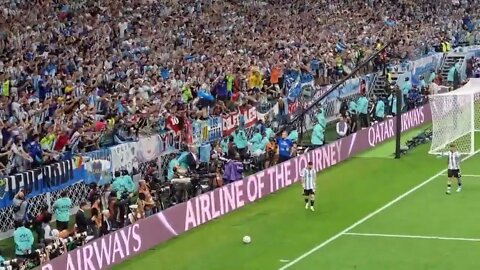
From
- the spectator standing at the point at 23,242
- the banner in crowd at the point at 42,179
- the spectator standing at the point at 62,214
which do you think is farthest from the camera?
the banner in crowd at the point at 42,179

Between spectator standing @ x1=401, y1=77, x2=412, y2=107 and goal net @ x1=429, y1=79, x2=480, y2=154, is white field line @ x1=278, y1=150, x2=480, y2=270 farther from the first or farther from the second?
spectator standing @ x1=401, y1=77, x2=412, y2=107

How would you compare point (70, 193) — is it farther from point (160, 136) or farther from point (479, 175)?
point (479, 175)

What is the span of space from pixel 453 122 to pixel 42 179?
18.3 metres

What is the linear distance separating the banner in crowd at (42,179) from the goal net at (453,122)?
15479mm

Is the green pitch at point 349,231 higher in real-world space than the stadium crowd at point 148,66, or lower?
lower

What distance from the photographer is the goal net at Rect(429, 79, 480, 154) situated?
38.3 m

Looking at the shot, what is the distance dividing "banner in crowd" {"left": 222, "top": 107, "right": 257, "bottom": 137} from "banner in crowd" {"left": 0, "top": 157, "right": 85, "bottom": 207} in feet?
27.1

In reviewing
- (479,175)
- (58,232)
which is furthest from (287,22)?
(58,232)

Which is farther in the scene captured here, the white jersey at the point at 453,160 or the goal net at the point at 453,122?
the goal net at the point at 453,122

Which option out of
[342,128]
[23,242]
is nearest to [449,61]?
[342,128]

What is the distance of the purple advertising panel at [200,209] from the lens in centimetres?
2236

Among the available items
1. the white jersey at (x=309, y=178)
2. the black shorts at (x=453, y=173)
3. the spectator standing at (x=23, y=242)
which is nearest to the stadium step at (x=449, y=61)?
the black shorts at (x=453, y=173)

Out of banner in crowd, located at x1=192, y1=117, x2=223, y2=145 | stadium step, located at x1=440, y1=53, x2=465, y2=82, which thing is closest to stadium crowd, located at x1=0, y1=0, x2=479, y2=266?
banner in crowd, located at x1=192, y1=117, x2=223, y2=145

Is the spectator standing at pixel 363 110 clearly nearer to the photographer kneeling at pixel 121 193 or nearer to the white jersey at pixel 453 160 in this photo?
the white jersey at pixel 453 160
